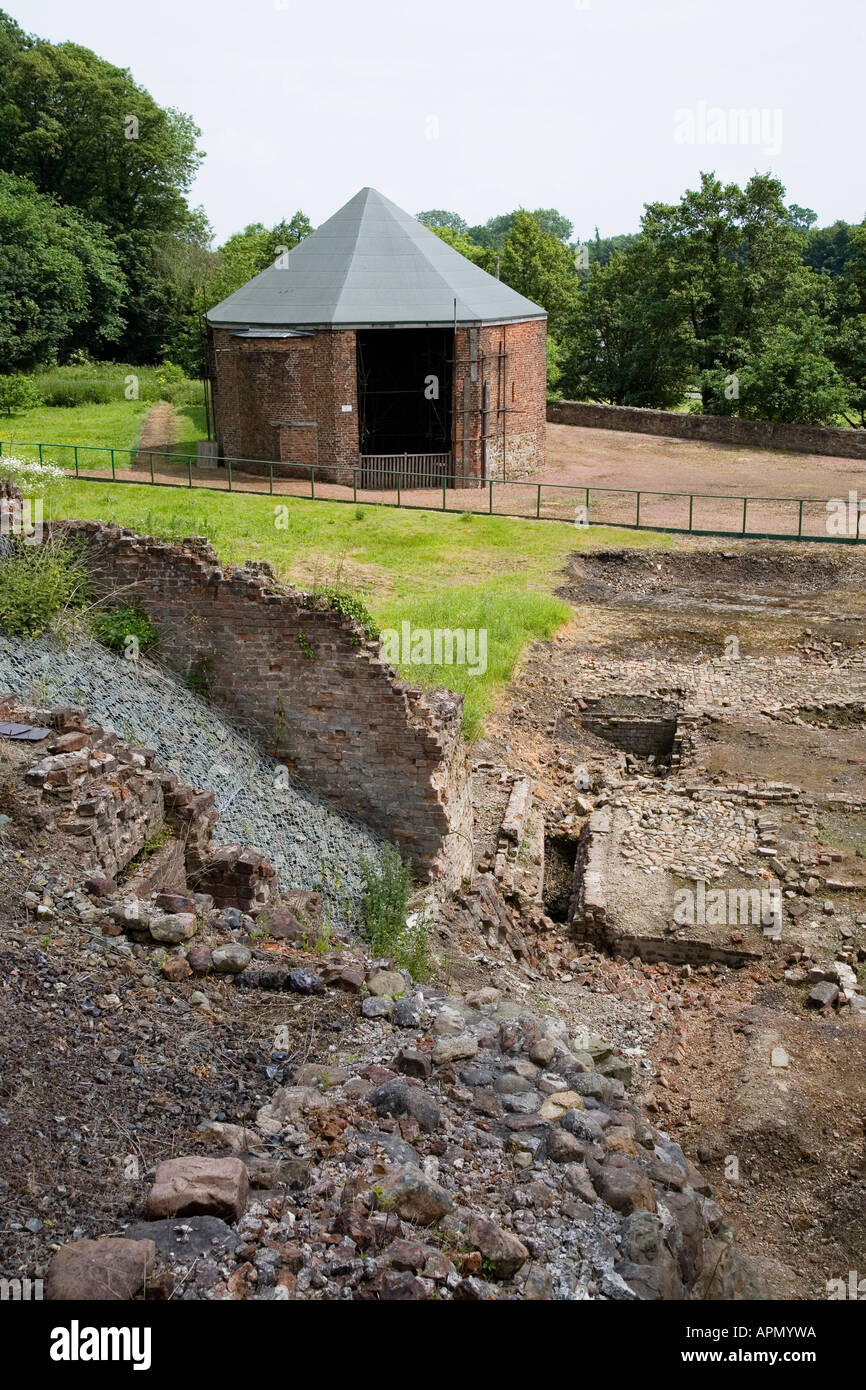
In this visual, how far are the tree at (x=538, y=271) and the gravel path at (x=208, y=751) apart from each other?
40.7 metres

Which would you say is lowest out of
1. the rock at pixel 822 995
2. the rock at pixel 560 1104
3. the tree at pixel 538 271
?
the rock at pixel 822 995

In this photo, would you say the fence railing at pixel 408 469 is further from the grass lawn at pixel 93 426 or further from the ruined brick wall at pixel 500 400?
the grass lawn at pixel 93 426

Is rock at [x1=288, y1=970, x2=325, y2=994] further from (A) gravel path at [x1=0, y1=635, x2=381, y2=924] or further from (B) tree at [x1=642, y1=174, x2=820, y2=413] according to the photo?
→ (B) tree at [x1=642, y1=174, x2=820, y2=413]

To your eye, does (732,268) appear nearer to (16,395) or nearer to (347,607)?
(16,395)

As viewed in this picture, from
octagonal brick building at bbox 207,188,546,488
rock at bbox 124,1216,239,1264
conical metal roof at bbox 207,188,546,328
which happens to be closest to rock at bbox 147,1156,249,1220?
rock at bbox 124,1216,239,1264

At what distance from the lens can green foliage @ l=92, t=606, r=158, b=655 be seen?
11.9m

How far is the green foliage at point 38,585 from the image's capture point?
11430 mm

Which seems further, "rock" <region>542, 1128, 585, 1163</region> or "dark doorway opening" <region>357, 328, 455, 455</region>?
"dark doorway opening" <region>357, 328, 455, 455</region>

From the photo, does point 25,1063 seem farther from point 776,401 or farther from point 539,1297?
point 776,401

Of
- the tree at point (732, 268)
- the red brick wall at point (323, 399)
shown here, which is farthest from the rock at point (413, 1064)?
the tree at point (732, 268)

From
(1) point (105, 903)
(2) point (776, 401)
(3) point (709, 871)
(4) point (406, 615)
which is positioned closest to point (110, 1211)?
(1) point (105, 903)

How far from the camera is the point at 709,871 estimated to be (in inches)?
491

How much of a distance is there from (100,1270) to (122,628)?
776 cm

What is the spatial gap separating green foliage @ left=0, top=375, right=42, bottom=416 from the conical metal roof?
11.9 meters
